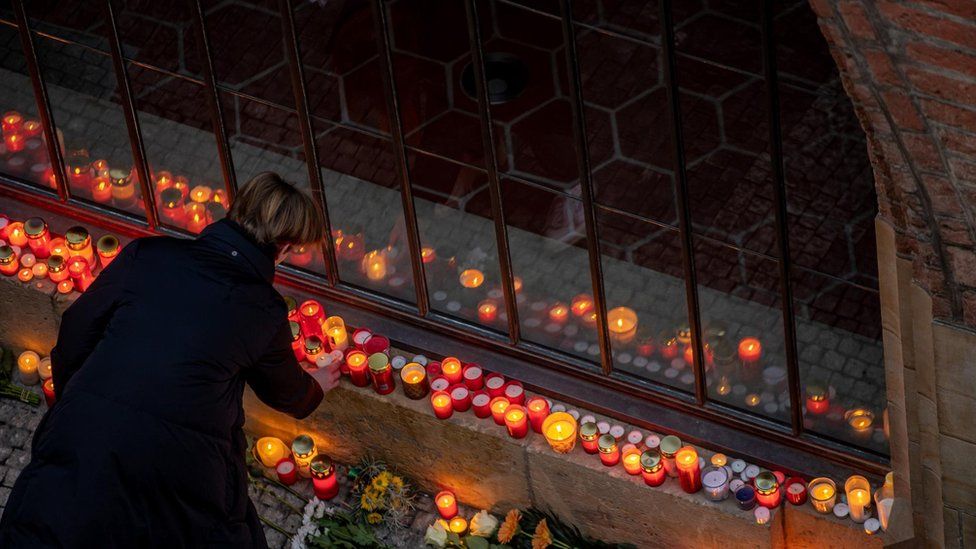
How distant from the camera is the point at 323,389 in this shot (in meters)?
9.34

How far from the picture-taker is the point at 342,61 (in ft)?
29.0

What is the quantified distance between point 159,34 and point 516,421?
9.36 feet

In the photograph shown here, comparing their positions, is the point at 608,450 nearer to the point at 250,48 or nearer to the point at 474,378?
the point at 474,378

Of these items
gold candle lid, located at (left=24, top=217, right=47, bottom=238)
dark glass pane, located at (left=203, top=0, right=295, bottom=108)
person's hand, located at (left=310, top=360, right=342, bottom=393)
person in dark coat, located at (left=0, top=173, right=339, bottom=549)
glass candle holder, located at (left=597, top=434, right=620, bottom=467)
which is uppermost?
dark glass pane, located at (left=203, top=0, right=295, bottom=108)

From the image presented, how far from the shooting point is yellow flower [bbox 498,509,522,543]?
9.57 meters

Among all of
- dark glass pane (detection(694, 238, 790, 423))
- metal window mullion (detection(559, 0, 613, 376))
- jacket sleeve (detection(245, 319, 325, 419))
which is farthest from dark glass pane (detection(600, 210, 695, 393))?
jacket sleeve (detection(245, 319, 325, 419))

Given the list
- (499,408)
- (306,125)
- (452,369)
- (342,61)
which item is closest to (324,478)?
(452,369)

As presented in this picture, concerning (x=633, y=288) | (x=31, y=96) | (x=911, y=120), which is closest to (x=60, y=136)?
(x=31, y=96)

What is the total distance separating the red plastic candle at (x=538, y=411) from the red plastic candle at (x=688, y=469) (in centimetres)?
79

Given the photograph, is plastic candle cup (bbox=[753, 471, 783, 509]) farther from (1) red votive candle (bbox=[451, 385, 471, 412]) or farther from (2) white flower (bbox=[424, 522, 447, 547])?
(2) white flower (bbox=[424, 522, 447, 547])

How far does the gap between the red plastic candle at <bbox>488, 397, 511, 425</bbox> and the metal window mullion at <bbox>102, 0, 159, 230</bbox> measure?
2448mm

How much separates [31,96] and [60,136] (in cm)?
31

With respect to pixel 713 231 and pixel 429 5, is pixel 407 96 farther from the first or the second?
pixel 713 231

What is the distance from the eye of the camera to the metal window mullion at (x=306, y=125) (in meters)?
8.67
